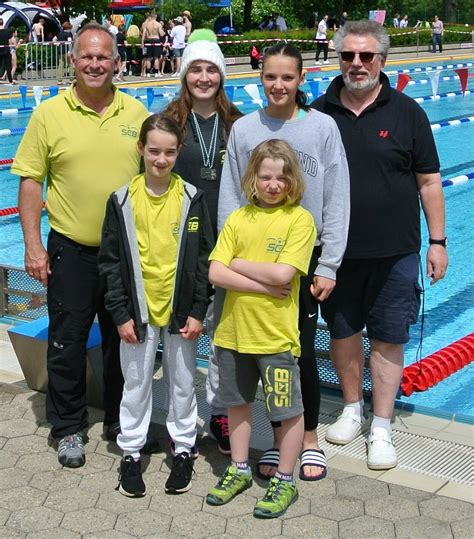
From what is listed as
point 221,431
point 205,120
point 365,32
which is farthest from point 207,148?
point 221,431

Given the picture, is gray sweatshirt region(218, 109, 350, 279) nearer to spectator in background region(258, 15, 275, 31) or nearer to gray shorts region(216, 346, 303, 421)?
gray shorts region(216, 346, 303, 421)

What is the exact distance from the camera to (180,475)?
3.75 m

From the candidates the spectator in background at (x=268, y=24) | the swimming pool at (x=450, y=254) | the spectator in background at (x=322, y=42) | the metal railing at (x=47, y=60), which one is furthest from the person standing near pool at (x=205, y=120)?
the spectator in background at (x=268, y=24)

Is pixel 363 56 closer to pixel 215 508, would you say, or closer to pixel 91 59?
pixel 91 59

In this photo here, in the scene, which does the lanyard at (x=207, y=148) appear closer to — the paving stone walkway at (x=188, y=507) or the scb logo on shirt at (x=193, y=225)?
the scb logo on shirt at (x=193, y=225)

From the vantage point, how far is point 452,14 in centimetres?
5719

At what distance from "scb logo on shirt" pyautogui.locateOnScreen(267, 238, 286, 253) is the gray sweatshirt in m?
0.25

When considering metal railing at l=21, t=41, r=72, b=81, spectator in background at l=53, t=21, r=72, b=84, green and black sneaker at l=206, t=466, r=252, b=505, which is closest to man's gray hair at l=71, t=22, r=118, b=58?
green and black sneaker at l=206, t=466, r=252, b=505

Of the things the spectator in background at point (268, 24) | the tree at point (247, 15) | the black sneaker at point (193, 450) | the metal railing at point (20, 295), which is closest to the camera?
the black sneaker at point (193, 450)

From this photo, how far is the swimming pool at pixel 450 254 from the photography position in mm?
5648

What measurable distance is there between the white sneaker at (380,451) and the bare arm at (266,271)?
0.96 meters

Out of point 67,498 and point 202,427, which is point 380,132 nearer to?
point 202,427

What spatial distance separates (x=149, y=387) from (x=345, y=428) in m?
0.98

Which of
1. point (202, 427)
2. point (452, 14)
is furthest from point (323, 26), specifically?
point (452, 14)
